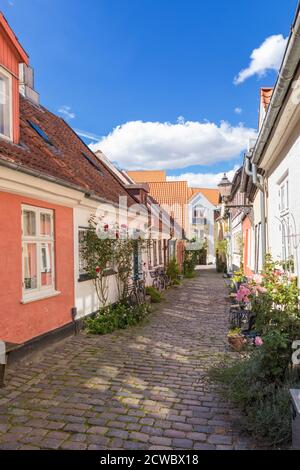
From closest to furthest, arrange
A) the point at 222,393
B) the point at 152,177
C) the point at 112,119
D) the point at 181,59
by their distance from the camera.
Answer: the point at 222,393 < the point at 181,59 < the point at 112,119 < the point at 152,177

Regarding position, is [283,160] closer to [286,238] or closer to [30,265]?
[286,238]

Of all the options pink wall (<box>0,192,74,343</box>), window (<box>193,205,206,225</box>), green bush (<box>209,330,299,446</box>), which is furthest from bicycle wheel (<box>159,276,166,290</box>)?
window (<box>193,205,206,225</box>)

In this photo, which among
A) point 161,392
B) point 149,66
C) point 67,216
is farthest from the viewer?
point 149,66

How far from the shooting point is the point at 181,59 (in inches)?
364

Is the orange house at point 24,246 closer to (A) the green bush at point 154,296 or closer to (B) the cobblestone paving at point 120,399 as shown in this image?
(B) the cobblestone paving at point 120,399

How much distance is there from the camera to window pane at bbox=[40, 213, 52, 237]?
6.37 meters

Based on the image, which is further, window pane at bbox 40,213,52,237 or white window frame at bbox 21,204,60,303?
window pane at bbox 40,213,52,237

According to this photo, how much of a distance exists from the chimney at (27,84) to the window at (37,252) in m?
6.47

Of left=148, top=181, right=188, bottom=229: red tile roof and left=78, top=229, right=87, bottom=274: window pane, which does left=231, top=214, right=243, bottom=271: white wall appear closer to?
left=78, top=229, right=87, bottom=274: window pane

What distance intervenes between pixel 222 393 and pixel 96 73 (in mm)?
8336

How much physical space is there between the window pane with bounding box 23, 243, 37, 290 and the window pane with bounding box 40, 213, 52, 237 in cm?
40

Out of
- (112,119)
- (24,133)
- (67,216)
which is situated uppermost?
(112,119)
